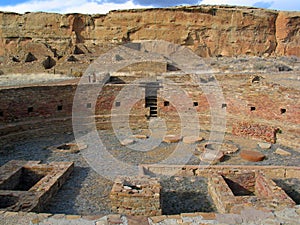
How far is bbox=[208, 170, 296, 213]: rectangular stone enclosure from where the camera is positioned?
5.93 metres

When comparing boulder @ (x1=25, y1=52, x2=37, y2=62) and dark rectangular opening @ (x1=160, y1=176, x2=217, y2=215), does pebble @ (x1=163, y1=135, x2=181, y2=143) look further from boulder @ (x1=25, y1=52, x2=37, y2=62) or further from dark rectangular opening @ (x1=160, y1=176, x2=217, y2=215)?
boulder @ (x1=25, y1=52, x2=37, y2=62)

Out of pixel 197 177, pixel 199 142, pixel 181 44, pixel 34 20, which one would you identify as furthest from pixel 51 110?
pixel 34 20

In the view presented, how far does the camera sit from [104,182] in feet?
25.8

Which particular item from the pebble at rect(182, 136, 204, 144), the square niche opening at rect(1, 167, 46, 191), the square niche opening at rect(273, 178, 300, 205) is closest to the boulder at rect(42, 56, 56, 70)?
the pebble at rect(182, 136, 204, 144)

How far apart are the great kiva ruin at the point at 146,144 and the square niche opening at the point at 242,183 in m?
0.03

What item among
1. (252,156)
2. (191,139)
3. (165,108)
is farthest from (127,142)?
(252,156)

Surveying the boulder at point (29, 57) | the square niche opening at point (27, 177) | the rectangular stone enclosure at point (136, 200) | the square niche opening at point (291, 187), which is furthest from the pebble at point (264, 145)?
the boulder at point (29, 57)

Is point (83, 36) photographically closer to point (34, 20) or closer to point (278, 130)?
point (34, 20)

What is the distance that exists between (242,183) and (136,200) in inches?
117

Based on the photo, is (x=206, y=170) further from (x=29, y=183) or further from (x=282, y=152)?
(x=29, y=183)

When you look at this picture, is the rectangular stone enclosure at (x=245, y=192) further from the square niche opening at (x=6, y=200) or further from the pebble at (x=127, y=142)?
the square niche opening at (x=6, y=200)

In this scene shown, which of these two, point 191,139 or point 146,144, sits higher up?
point 191,139

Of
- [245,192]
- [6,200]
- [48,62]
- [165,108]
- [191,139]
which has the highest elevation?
[48,62]

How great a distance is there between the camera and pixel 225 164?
348 inches
